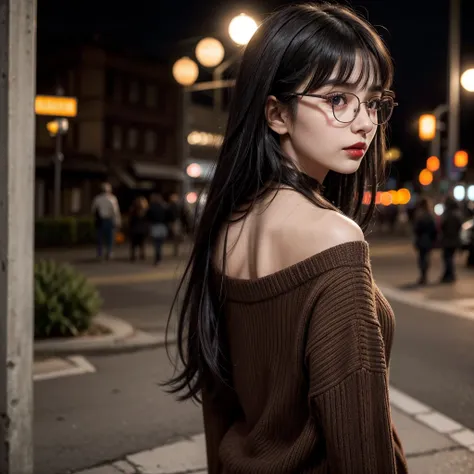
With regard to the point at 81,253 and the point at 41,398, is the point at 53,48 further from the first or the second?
the point at 41,398

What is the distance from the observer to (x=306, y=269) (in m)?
1.23

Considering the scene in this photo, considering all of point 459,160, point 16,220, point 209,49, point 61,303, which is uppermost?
point 209,49

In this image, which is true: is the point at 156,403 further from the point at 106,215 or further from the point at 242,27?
the point at 106,215

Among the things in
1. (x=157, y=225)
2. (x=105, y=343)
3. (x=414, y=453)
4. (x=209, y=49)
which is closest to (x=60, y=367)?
(x=105, y=343)

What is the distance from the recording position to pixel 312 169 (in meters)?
1.45

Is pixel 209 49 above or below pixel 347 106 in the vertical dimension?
above

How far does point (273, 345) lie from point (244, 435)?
1.07ft

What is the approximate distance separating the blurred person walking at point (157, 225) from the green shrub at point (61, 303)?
9.24 meters

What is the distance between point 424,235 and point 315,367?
44.9 ft

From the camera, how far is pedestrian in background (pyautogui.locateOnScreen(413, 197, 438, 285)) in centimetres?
1423

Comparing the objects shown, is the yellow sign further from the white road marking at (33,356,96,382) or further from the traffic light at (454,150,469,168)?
the white road marking at (33,356,96,382)

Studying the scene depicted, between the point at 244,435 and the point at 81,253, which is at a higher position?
the point at 244,435

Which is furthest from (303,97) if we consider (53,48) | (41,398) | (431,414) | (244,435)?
(53,48)

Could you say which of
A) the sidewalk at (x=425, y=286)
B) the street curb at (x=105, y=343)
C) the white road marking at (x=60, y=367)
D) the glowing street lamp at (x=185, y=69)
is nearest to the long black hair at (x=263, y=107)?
the white road marking at (x=60, y=367)
